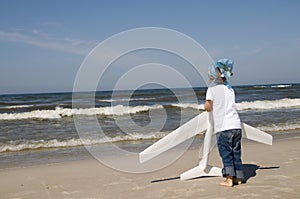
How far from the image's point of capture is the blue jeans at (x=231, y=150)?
177 inches

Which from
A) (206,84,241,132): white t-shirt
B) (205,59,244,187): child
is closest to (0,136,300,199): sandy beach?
(205,59,244,187): child

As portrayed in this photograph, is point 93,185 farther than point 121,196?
Yes

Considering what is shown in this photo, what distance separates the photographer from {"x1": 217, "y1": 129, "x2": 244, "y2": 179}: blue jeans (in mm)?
4500

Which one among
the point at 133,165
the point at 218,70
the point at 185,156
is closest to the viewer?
the point at 218,70

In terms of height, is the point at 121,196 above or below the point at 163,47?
below

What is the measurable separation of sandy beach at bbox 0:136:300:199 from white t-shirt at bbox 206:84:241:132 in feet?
2.55

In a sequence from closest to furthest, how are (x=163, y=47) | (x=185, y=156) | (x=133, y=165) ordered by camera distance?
(x=163, y=47), (x=133, y=165), (x=185, y=156)

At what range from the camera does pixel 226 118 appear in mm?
4512

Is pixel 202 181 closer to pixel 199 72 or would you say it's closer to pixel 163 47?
pixel 199 72

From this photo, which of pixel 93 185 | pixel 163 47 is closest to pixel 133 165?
pixel 93 185

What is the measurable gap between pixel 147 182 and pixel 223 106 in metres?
1.47

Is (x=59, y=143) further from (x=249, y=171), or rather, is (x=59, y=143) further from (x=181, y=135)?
(x=249, y=171)

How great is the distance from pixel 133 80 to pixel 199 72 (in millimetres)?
1145

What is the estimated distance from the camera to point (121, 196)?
4125 mm
